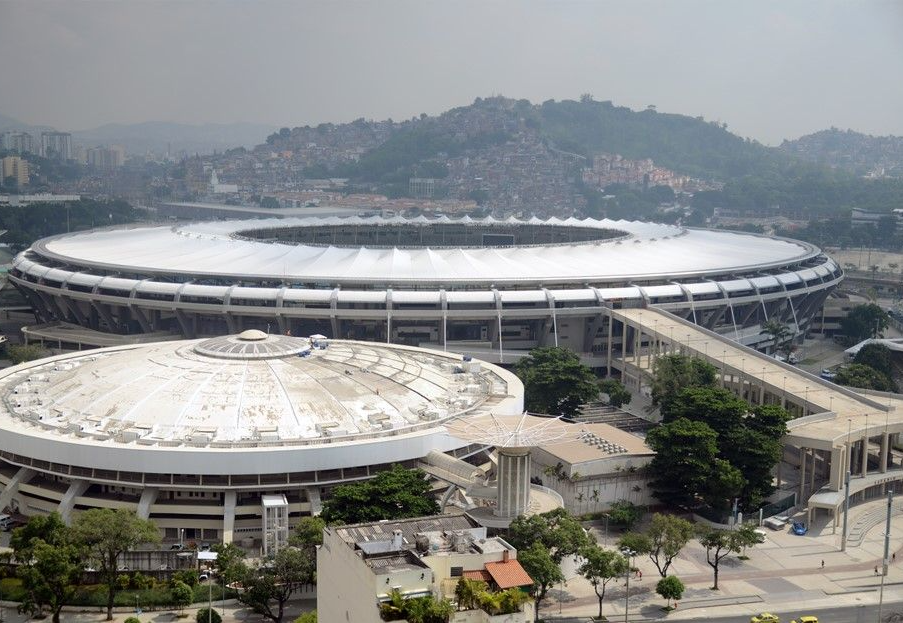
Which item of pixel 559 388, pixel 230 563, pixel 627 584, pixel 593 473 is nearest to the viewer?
pixel 627 584

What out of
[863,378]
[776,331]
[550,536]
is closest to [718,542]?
[550,536]

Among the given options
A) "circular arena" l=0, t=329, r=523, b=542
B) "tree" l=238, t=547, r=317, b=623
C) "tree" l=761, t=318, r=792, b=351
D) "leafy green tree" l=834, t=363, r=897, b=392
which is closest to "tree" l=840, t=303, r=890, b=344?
"tree" l=761, t=318, r=792, b=351

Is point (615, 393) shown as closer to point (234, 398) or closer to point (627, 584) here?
point (234, 398)

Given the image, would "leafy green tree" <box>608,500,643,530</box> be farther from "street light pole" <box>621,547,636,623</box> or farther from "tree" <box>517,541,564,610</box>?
"tree" <box>517,541,564,610</box>

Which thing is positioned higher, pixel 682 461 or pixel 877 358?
pixel 877 358

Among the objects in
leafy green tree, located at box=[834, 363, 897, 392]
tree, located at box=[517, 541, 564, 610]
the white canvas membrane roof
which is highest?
the white canvas membrane roof

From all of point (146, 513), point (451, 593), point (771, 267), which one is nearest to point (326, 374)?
point (146, 513)
